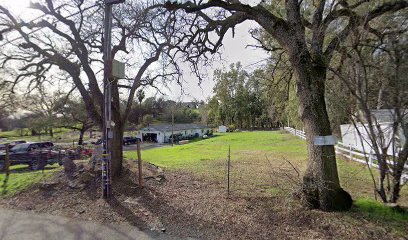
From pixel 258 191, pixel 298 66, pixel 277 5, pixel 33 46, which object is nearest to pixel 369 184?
pixel 258 191

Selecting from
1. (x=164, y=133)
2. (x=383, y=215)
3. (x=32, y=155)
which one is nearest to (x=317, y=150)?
(x=383, y=215)

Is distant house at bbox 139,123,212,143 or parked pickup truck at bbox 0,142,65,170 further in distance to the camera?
distant house at bbox 139,123,212,143

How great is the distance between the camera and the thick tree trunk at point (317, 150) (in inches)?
198

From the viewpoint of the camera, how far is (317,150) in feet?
16.9

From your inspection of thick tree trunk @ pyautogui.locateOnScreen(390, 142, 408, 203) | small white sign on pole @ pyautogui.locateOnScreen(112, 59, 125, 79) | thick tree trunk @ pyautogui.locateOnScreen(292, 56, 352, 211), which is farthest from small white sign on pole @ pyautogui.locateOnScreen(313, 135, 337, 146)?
small white sign on pole @ pyautogui.locateOnScreen(112, 59, 125, 79)

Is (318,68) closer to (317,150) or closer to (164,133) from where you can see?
(317,150)

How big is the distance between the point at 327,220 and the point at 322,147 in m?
1.38

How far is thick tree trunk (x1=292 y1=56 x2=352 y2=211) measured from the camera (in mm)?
5031

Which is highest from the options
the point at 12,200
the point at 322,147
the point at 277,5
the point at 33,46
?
the point at 277,5

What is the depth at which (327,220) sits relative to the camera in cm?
461

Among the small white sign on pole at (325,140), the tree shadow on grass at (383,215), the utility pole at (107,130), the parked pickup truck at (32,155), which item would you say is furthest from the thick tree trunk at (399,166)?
the parked pickup truck at (32,155)

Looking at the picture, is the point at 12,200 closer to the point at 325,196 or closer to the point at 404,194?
the point at 325,196

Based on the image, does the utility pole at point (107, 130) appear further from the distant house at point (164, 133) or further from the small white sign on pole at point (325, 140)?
the distant house at point (164, 133)

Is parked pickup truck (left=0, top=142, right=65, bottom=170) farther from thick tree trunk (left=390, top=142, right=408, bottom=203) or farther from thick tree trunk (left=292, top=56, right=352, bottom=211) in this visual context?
thick tree trunk (left=390, top=142, right=408, bottom=203)
